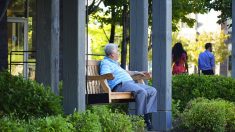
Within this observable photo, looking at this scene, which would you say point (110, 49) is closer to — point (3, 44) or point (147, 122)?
point (147, 122)

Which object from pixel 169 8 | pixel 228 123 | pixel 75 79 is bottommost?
pixel 228 123

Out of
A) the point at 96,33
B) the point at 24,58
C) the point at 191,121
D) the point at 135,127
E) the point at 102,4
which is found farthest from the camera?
the point at 96,33

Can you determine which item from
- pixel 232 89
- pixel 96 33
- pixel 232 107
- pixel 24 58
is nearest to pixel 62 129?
pixel 232 107

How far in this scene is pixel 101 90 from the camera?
12055mm

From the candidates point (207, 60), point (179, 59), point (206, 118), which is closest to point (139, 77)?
point (206, 118)

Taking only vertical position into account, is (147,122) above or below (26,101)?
below

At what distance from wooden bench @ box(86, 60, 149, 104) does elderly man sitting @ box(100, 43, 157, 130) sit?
149 mm

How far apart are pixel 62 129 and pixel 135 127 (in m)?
3.19

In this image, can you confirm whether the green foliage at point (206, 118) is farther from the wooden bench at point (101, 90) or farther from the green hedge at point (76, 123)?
the green hedge at point (76, 123)

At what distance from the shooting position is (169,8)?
12.0 meters

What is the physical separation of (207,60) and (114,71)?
819 cm

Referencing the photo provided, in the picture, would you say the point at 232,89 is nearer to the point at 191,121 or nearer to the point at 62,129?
the point at 191,121

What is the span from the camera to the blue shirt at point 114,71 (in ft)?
38.9

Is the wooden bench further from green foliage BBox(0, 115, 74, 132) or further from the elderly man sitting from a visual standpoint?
green foliage BBox(0, 115, 74, 132)
